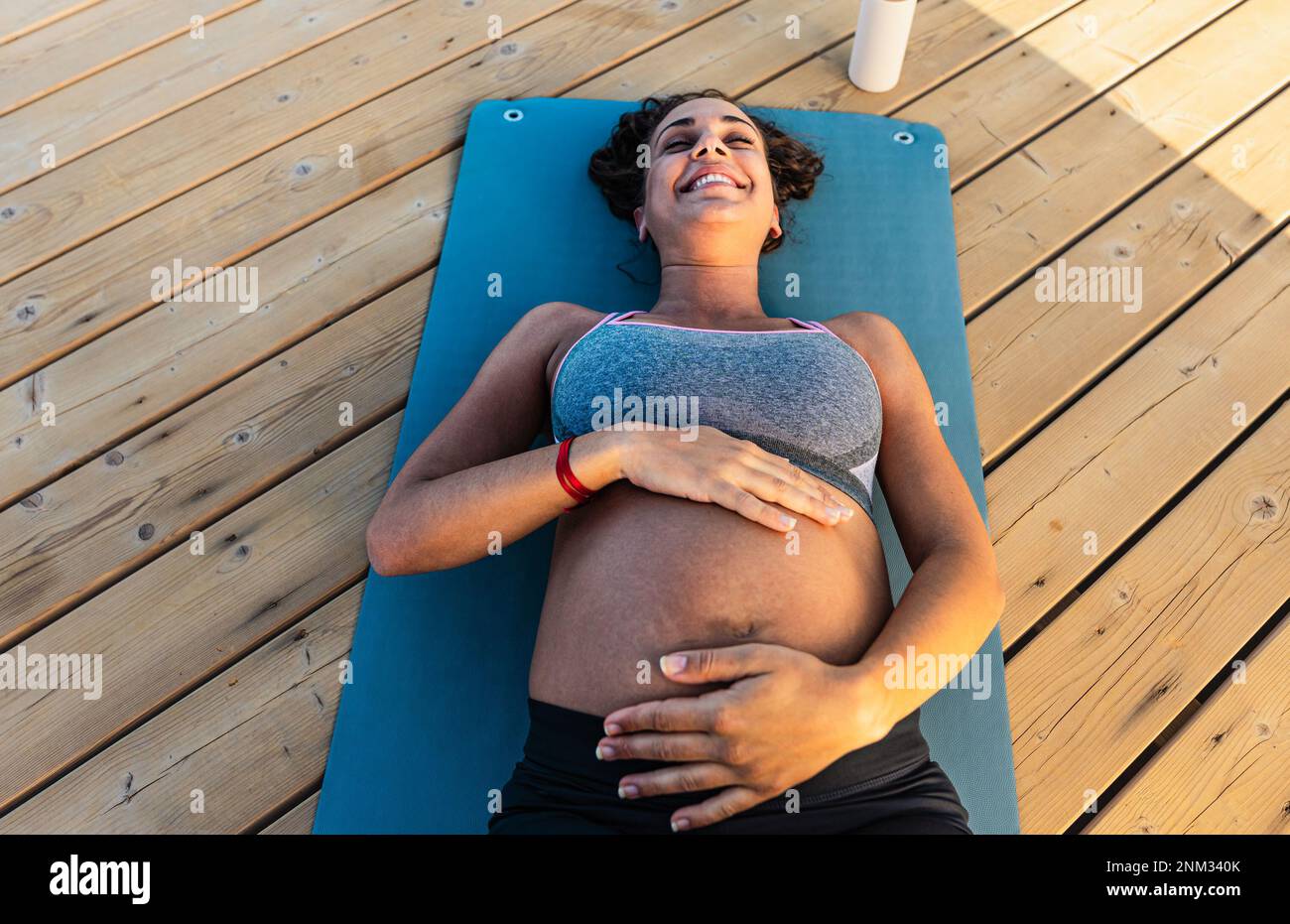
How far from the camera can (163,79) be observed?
2.15 m

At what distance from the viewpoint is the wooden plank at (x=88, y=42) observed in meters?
2.13

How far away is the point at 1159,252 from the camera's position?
197 cm

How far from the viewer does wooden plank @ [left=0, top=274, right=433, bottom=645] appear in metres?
1.55

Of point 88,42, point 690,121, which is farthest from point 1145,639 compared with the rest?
point 88,42

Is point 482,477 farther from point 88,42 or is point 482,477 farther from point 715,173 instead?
point 88,42

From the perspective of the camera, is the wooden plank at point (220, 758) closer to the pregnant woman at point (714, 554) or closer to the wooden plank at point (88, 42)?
the pregnant woman at point (714, 554)

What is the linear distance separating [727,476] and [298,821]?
0.87 m

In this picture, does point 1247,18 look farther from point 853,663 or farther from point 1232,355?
point 853,663

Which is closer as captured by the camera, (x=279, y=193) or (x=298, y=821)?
(x=298, y=821)

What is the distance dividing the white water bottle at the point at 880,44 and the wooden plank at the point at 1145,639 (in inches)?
46.5

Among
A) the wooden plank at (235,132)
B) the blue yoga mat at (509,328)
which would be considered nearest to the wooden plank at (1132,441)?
the blue yoga mat at (509,328)

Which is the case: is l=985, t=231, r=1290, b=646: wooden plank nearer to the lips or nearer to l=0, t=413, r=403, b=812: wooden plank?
the lips

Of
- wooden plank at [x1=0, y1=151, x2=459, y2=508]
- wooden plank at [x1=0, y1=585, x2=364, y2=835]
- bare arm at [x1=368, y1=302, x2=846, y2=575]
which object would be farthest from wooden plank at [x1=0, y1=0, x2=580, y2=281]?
wooden plank at [x1=0, y1=585, x2=364, y2=835]
